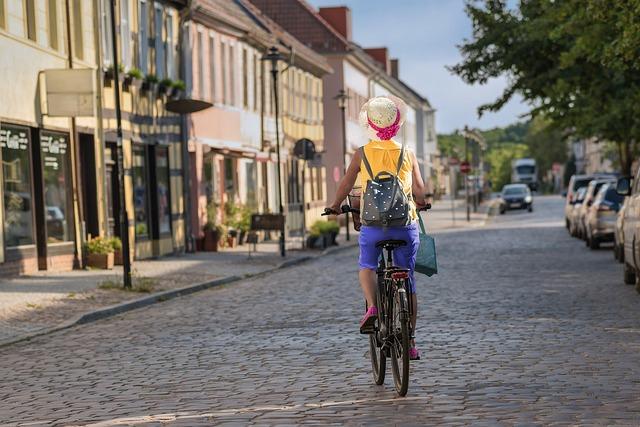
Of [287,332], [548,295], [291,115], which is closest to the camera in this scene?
[287,332]

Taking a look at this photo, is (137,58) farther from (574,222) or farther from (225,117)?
(574,222)

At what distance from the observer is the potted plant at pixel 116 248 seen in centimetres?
3000

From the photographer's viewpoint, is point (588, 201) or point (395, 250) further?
point (588, 201)

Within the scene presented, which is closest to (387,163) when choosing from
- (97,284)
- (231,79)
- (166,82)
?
(97,284)

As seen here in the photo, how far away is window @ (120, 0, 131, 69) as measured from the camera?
32.9 metres

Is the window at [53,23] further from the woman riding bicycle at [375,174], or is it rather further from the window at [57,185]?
the woman riding bicycle at [375,174]

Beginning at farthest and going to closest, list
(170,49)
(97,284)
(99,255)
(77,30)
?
(170,49)
(77,30)
(99,255)
(97,284)

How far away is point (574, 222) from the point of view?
4241 centimetres

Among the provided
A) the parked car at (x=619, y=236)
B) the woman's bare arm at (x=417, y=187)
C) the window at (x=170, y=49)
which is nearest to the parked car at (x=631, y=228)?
the parked car at (x=619, y=236)

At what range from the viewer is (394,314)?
385 inches

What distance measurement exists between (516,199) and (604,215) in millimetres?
47342

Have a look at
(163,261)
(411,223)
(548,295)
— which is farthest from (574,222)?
(411,223)

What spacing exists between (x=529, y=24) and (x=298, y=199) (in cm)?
2232

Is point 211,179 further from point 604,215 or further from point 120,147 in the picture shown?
point 120,147
